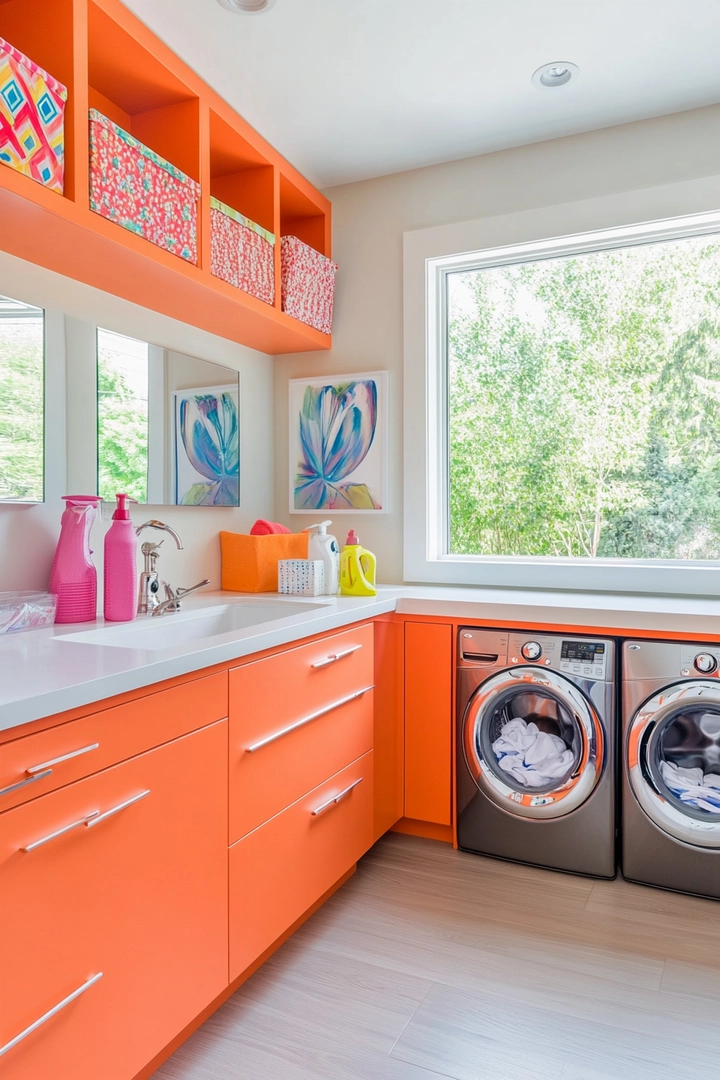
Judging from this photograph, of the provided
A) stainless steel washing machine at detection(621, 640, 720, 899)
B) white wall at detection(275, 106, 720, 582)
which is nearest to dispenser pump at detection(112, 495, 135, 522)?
white wall at detection(275, 106, 720, 582)

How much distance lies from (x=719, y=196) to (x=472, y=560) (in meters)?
1.53

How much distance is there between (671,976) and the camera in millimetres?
1763

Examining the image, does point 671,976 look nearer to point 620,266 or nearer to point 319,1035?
point 319,1035

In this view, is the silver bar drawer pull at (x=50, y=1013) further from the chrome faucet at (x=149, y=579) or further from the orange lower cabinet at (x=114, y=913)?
the chrome faucet at (x=149, y=579)

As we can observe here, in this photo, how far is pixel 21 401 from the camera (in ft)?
5.97

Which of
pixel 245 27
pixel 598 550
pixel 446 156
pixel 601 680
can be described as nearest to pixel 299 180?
pixel 446 156

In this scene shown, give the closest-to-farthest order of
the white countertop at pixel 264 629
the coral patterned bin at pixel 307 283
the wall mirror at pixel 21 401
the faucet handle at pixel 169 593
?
the white countertop at pixel 264 629
the wall mirror at pixel 21 401
the faucet handle at pixel 169 593
the coral patterned bin at pixel 307 283

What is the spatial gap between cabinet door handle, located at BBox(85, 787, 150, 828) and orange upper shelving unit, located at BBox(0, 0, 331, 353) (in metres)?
1.26

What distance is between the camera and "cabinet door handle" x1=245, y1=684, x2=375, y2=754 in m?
1.65

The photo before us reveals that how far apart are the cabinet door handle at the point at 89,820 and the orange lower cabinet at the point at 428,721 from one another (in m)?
1.25

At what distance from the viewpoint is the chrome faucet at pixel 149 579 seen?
2.08m

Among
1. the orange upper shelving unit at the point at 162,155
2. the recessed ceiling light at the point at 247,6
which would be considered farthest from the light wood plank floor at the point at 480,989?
the recessed ceiling light at the point at 247,6

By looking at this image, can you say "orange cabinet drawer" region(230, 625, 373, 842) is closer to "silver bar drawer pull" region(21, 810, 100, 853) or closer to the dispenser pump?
"silver bar drawer pull" region(21, 810, 100, 853)

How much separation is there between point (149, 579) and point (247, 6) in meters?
1.60
